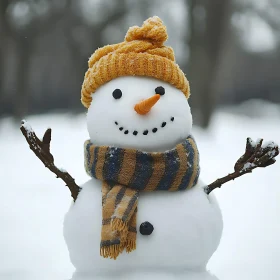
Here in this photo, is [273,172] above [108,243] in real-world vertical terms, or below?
above

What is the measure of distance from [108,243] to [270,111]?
346 inches

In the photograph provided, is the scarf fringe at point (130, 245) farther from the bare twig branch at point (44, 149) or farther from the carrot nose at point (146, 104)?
the carrot nose at point (146, 104)

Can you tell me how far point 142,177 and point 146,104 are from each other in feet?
0.77

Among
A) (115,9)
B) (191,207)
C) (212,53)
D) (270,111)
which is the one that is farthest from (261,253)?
(270,111)

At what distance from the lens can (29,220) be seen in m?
3.26

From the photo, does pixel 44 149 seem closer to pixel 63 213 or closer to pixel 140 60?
pixel 140 60

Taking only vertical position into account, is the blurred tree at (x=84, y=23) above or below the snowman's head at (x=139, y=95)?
above

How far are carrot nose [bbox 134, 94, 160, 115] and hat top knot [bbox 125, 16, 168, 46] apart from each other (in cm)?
25

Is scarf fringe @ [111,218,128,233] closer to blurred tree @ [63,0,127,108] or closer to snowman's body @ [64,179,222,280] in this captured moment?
snowman's body @ [64,179,222,280]

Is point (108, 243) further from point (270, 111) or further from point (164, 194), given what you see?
point (270, 111)

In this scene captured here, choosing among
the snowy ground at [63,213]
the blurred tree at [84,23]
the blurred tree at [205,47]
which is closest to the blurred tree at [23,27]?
the blurred tree at [84,23]

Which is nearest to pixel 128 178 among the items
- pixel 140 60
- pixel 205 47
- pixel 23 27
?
pixel 140 60

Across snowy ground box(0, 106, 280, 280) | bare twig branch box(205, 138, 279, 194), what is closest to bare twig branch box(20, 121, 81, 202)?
bare twig branch box(205, 138, 279, 194)

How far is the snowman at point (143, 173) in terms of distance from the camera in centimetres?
154
